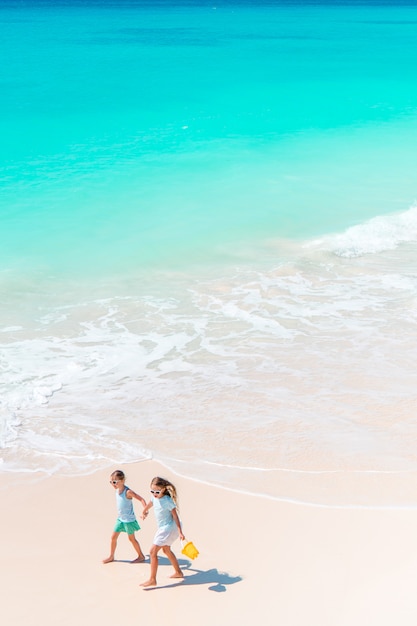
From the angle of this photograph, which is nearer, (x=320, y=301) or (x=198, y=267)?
(x=320, y=301)

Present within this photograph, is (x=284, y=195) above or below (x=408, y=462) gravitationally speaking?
above

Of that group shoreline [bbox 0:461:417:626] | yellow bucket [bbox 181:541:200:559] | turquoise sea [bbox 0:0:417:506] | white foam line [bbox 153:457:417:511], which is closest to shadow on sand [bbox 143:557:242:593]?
shoreline [bbox 0:461:417:626]

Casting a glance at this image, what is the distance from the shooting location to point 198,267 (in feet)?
54.1

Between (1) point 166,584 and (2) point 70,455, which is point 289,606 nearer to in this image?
(1) point 166,584

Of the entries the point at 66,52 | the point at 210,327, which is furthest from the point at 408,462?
the point at 66,52

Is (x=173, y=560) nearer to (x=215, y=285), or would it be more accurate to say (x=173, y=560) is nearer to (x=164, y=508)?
(x=164, y=508)

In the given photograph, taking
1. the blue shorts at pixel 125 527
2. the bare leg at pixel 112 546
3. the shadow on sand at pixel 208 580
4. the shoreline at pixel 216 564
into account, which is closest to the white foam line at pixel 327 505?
the shoreline at pixel 216 564

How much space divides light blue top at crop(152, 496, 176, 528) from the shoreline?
0.54 meters

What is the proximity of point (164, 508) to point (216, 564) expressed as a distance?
2.58ft

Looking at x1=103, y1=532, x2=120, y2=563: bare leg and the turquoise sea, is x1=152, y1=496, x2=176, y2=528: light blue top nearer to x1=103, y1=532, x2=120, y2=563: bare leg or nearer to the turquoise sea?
x1=103, y1=532, x2=120, y2=563: bare leg

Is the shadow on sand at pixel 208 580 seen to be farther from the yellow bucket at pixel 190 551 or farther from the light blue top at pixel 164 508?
the light blue top at pixel 164 508

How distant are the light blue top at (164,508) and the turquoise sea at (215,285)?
5.58 ft

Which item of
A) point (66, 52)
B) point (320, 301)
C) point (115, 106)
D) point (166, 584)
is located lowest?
point (166, 584)

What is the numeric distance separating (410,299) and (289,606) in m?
8.65
